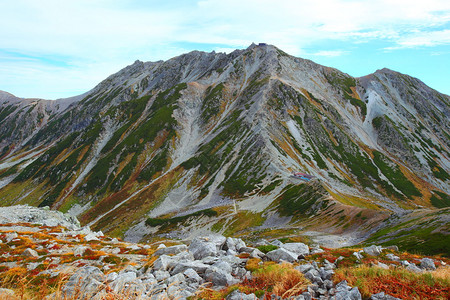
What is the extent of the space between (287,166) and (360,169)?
5433cm

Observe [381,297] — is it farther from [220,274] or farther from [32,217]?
[32,217]

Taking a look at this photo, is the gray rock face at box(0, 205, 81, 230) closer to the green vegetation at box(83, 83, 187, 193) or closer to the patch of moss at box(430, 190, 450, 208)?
the green vegetation at box(83, 83, 187, 193)

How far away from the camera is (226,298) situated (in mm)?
10328

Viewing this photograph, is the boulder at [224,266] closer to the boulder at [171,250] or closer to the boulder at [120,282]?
the boulder at [120,282]

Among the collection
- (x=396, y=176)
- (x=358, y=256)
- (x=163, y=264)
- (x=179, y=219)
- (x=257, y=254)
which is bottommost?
(x=179, y=219)

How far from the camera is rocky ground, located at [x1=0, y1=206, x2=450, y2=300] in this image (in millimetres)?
8650

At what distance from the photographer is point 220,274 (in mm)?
12820

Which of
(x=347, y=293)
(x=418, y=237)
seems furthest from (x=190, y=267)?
(x=418, y=237)

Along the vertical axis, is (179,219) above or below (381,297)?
below

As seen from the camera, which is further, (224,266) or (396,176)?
(396,176)

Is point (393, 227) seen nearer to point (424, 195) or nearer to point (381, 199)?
point (381, 199)

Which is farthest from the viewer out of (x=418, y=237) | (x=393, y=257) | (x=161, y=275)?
(x=418, y=237)

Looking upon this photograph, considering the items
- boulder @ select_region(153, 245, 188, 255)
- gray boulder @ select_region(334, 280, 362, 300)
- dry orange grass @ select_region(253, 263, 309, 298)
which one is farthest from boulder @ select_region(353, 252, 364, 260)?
boulder @ select_region(153, 245, 188, 255)

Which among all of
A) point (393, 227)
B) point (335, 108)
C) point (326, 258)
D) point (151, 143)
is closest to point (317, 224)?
point (393, 227)
